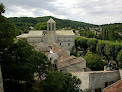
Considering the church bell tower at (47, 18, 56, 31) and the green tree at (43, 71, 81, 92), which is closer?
the green tree at (43, 71, 81, 92)

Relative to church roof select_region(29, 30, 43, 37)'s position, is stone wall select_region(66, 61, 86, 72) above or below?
below

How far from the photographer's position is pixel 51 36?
A: 41375 millimetres

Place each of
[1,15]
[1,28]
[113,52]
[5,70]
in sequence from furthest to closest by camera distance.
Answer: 1. [113,52]
2. [5,70]
3. [1,15]
4. [1,28]

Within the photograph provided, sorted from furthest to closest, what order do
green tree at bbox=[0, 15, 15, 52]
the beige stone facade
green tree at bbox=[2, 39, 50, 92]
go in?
the beige stone facade
green tree at bbox=[2, 39, 50, 92]
green tree at bbox=[0, 15, 15, 52]

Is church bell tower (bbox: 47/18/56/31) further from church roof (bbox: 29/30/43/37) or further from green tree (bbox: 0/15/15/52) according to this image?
green tree (bbox: 0/15/15/52)

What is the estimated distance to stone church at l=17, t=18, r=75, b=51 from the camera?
134 feet

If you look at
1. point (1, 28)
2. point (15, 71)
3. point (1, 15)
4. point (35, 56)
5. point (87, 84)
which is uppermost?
point (1, 15)

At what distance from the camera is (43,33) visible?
136ft

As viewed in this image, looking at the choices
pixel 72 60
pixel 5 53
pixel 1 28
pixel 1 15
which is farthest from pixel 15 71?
pixel 72 60

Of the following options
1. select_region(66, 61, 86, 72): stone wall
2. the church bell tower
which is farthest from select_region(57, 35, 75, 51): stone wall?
select_region(66, 61, 86, 72): stone wall

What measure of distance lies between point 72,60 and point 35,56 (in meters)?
9.62

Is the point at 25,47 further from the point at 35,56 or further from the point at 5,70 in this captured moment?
the point at 5,70

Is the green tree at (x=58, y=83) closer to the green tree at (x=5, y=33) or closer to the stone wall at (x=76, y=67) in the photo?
the green tree at (x=5, y=33)

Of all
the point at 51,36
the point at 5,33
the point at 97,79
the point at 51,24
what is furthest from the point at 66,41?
the point at 5,33
